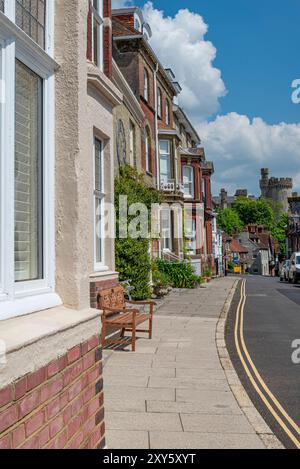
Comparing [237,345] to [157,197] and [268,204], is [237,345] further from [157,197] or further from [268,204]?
[268,204]

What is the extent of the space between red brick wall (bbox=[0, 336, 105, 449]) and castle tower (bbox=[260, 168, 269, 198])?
146767 millimetres

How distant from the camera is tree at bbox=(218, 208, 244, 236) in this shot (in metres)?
113

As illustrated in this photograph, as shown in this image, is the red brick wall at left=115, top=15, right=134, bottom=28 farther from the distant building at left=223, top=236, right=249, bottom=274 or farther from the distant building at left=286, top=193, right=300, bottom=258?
the distant building at left=223, top=236, right=249, bottom=274

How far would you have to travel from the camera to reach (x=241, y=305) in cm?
1827

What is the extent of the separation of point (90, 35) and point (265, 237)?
355 feet

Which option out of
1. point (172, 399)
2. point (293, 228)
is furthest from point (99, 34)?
point (293, 228)

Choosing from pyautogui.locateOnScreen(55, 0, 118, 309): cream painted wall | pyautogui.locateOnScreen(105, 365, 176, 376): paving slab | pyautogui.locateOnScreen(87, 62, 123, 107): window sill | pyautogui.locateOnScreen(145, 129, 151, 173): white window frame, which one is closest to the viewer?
pyautogui.locateOnScreen(55, 0, 118, 309): cream painted wall

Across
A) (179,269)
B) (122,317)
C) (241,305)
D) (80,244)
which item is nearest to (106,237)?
(122,317)

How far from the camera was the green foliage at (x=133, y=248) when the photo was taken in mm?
14617

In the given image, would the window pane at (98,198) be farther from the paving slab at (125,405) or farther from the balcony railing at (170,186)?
the balcony railing at (170,186)

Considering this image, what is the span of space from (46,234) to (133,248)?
37.3ft

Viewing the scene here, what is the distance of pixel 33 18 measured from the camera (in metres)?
3.27

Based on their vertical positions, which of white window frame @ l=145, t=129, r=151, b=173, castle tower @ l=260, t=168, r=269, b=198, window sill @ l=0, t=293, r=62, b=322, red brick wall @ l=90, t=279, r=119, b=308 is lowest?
red brick wall @ l=90, t=279, r=119, b=308

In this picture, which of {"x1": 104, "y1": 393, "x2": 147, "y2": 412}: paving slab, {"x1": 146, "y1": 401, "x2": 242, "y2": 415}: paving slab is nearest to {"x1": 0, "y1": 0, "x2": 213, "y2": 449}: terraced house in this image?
{"x1": 104, "y1": 393, "x2": 147, "y2": 412}: paving slab
